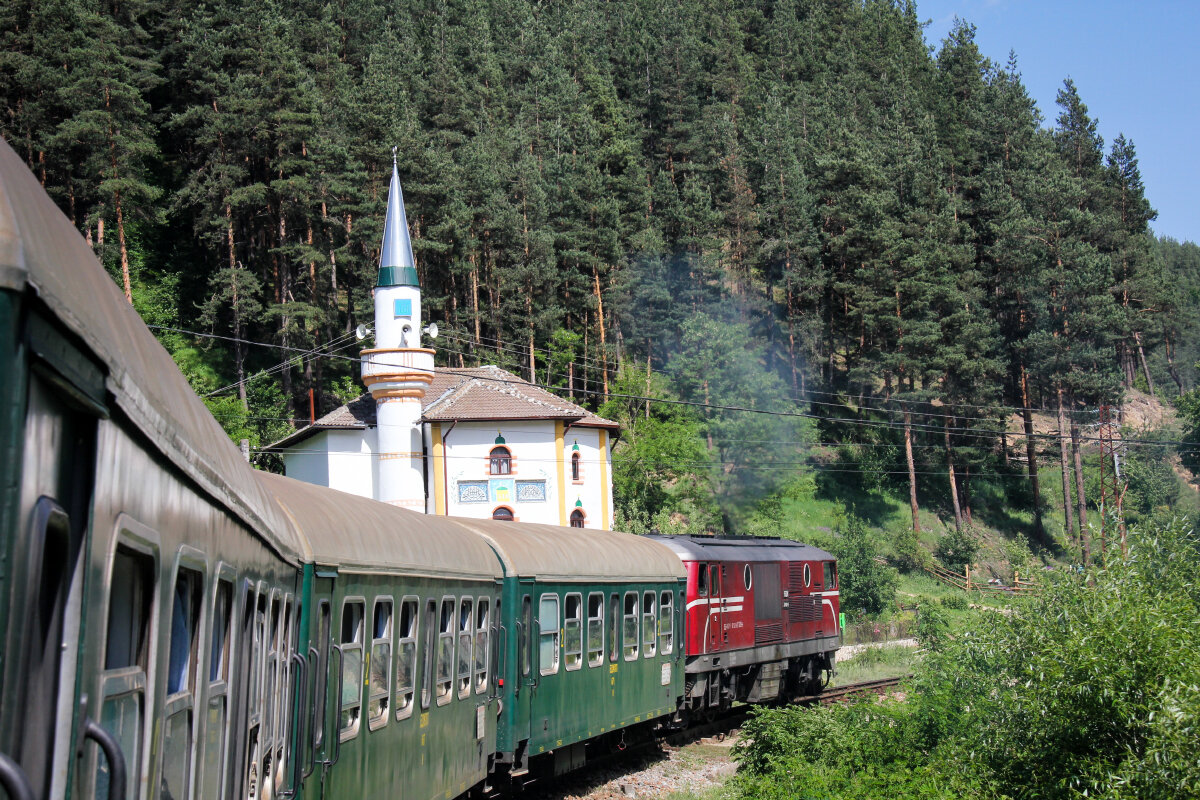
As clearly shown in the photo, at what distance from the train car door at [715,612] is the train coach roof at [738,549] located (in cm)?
31

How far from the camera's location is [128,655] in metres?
2.94

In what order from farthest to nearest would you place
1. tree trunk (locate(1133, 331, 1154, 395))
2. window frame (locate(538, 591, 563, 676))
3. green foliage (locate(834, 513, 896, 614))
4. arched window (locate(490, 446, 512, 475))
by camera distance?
tree trunk (locate(1133, 331, 1154, 395)), green foliage (locate(834, 513, 896, 614)), arched window (locate(490, 446, 512, 475)), window frame (locate(538, 591, 563, 676))

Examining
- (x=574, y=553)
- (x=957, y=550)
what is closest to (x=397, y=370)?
(x=574, y=553)

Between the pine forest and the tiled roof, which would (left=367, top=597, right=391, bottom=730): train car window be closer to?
the tiled roof

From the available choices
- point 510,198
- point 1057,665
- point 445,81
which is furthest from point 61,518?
point 445,81

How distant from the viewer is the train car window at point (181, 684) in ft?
11.3

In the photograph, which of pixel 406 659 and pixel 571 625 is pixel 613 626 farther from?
pixel 406 659

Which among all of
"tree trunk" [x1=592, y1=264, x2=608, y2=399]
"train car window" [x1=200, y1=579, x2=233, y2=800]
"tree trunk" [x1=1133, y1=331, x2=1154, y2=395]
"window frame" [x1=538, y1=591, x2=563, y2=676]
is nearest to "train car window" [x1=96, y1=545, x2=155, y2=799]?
"train car window" [x1=200, y1=579, x2=233, y2=800]

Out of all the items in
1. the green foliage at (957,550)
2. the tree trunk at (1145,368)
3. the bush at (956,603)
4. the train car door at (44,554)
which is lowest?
the train car door at (44,554)

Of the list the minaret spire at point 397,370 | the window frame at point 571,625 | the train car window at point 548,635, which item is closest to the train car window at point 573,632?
the window frame at point 571,625

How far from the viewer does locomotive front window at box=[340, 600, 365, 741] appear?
8.04 m

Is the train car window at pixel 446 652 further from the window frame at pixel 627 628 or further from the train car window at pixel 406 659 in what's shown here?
the window frame at pixel 627 628

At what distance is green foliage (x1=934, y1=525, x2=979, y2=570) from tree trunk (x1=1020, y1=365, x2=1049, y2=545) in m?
10.7

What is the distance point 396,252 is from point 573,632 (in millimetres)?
30791
